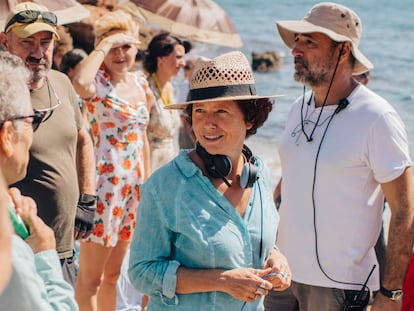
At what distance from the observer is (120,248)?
581 centimetres

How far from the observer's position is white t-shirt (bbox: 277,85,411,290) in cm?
406

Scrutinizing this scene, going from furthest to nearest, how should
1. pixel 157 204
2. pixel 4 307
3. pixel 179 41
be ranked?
1. pixel 179 41
2. pixel 157 204
3. pixel 4 307

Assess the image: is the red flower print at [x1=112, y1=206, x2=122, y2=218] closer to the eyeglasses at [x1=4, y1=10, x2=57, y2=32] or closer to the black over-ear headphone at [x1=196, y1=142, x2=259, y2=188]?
the eyeglasses at [x1=4, y1=10, x2=57, y2=32]

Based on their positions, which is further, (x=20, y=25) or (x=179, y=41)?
(x=179, y=41)

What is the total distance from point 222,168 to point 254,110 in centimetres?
34

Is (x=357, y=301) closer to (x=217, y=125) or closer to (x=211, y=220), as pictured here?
(x=211, y=220)

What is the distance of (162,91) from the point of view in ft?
22.4

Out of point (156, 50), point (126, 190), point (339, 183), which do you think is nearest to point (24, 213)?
point (339, 183)

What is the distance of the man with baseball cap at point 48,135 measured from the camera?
4113 mm

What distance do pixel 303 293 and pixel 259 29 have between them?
33.3 metres

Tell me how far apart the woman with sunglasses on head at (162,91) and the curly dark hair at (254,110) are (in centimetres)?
309

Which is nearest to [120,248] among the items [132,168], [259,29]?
[132,168]

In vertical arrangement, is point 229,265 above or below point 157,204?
below

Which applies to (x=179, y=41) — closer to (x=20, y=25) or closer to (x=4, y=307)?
(x=20, y=25)
